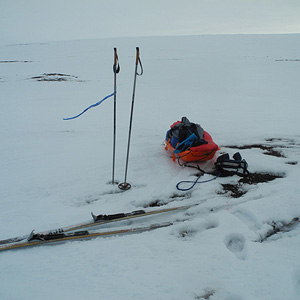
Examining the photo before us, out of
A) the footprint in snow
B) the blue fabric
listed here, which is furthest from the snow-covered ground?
the blue fabric

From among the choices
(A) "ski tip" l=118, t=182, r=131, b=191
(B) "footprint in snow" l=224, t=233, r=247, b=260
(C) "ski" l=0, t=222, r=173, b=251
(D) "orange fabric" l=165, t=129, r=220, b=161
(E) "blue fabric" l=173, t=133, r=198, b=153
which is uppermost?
(E) "blue fabric" l=173, t=133, r=198, b=153

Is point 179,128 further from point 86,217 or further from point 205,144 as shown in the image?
point 86,217

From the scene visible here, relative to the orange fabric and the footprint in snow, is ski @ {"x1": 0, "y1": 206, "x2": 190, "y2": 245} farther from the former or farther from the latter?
the orange fabric

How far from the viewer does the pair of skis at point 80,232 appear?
8.16 ft

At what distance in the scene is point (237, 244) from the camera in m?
2.49

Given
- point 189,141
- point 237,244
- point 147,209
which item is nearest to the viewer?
point 237,244

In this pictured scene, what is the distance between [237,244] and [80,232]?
178cm

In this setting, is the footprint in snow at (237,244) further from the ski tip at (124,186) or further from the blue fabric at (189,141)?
the blue fabric at (189,141)

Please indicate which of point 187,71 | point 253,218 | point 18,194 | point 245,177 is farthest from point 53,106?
point 187,71

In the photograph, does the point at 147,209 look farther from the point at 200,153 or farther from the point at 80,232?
the point at 200,153

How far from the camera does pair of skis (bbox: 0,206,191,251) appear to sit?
2.49 metres

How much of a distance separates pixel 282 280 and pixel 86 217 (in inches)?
88.7

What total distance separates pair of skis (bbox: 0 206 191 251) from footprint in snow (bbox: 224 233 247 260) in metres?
0.71

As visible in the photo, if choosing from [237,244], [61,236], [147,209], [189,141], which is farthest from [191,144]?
[61,236]
